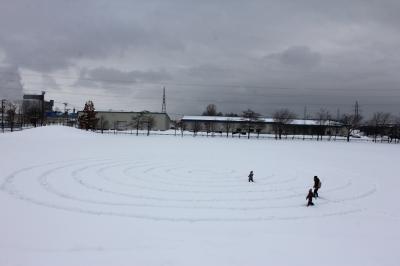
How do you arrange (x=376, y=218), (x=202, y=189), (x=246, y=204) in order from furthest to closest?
1. (x=202, y=189)
2. (x=246, y=204)
3. (x=376, y=218)

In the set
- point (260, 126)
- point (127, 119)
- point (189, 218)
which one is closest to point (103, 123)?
point (127, 119)

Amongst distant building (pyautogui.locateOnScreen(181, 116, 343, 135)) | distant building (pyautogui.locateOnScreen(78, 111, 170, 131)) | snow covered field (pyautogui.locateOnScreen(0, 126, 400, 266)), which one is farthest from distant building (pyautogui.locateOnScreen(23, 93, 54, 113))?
snow covered field (pyautogui.locateOnScreen(0, 126, 400, 266))

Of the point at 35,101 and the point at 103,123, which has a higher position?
the point at 35,101

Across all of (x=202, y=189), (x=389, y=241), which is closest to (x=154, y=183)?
(x=202, y=189)

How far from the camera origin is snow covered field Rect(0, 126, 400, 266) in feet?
28.3

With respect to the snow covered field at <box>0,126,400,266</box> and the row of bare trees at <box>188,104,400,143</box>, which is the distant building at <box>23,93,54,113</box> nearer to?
the row of bare trees at <box>188,104,400,143</box>

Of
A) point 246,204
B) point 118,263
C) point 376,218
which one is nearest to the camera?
point 118,263

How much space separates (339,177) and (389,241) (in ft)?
37.8

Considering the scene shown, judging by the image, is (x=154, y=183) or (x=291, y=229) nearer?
(x=291, y=229)

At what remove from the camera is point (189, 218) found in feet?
38.1

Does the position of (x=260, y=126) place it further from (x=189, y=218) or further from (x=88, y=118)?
(x=189, y=218)

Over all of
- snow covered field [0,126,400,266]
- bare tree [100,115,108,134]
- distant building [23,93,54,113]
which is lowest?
snow covered field [0,126,400,266]

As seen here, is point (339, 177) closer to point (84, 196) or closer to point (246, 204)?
point (246, 204)

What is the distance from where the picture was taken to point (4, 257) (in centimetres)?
806
